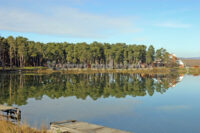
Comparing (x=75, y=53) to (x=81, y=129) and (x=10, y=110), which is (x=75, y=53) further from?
(x=81, y=129)

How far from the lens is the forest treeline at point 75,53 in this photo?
274 feet

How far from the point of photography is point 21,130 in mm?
9547

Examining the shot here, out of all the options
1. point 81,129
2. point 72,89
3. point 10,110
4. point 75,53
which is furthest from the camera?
point 75,53

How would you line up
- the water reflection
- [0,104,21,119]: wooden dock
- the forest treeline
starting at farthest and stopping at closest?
the forest treeline < the water reflection < [0,104,21,119]: wooden dock

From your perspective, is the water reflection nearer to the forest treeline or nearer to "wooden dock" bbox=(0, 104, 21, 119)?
"wooden dock" bbox=(0, 104, 21, 119)

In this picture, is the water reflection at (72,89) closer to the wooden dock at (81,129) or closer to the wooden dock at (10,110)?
the wooden dock at (10,110)

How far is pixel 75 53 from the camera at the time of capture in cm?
9212

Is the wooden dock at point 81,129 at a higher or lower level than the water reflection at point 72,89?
higher

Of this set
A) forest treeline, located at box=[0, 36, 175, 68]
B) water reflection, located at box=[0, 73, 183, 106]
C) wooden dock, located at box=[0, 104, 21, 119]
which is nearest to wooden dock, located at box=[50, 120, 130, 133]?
wooden dock, located at box=[0, 104, 21, 119]

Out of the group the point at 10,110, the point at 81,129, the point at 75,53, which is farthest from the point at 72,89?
the point at 75,53

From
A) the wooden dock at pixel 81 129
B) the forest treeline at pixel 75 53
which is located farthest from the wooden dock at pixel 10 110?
the forest treeline at pixel 75 53

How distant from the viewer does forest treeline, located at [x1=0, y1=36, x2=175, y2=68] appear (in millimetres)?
83406

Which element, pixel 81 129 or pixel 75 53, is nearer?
pixel 81 129

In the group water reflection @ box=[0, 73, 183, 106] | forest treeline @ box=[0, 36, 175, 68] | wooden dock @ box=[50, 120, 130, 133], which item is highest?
forest treeline @ box=[0, 36, 175, 68]
